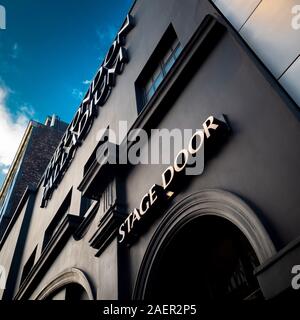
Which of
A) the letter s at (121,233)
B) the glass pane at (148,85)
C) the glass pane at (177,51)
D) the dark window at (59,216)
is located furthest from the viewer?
the dark window at (59,216)

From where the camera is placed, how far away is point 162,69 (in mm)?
8453

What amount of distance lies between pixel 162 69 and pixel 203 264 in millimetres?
5334

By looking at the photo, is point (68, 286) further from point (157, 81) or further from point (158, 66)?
point (158, 66)

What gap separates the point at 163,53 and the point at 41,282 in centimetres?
847

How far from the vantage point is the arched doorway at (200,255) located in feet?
14.8

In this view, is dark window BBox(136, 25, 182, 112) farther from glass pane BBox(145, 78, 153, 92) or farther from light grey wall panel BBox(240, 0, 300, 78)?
light grey wall panel BBox(240, 0, 300, 78)

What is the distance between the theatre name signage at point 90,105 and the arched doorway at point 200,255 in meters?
7.06

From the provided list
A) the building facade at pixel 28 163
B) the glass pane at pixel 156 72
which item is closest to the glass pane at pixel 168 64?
the glass pane at pixel 156 72

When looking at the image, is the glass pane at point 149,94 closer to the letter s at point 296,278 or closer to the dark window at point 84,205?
the dark window at point 84,205

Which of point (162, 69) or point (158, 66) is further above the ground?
point (158, 66)

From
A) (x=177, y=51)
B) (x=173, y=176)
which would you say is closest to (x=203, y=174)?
(x=173, y=176)

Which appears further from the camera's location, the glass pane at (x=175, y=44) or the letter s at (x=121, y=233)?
the glass pane at (x=175, y=44)
